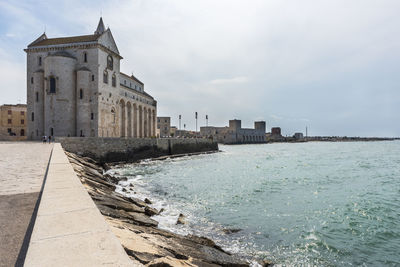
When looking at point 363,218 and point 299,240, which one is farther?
point 363,218

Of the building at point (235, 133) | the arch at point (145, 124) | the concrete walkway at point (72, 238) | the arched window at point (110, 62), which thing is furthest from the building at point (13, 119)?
the building at point (235, 133)

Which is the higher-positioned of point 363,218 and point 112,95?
point 112,95

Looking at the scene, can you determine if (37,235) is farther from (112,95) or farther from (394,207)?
(112,95)

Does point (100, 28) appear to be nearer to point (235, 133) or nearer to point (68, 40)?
point (68, 40)

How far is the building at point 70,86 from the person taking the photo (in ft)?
95.2

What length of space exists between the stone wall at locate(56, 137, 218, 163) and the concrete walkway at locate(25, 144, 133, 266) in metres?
19.5

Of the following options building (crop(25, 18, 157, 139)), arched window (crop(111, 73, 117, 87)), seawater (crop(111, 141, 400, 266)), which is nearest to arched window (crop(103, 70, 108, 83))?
building (crop(25, 18, 157, 139))

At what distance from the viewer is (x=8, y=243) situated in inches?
101

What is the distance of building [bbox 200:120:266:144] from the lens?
94.1m

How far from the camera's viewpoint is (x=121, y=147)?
25125 mm

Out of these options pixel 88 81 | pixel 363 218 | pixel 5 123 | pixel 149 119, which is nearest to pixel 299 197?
pixel 363 218

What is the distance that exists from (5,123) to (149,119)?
89.1 ft

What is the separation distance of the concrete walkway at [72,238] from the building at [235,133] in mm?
87902

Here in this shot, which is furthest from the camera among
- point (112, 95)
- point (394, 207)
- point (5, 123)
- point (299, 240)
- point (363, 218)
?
point (5, 123)
